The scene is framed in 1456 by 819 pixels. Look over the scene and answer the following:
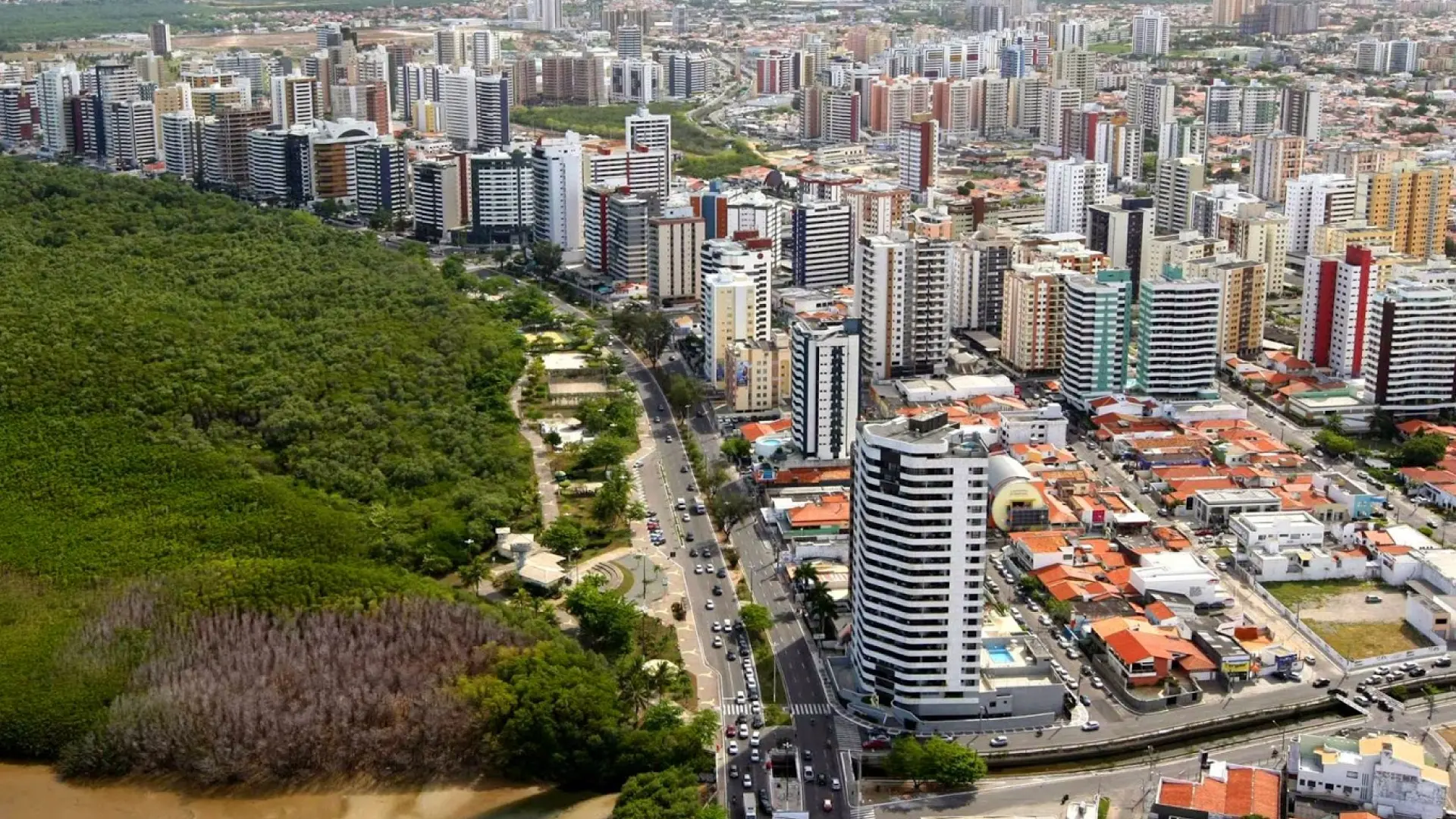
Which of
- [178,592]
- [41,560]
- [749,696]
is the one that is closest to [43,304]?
[41,560]

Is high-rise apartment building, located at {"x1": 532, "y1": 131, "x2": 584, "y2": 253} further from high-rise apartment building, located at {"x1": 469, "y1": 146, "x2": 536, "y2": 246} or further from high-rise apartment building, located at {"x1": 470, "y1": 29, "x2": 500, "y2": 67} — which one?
high-rise apartment building, located at {"x1": 470, "y1": 29, "x2": 500, "y2": 67}

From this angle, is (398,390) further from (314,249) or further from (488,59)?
(488,59)

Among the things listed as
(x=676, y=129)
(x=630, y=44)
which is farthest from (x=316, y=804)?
(x=630, y=44)

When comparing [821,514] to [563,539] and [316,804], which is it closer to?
[563,539]

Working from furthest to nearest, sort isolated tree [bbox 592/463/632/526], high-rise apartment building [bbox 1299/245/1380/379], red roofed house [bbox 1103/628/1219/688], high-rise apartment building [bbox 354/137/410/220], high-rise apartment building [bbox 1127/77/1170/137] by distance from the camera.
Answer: high-rise apartment building [bbox 1127/77/1170/137], high-rise apartment building [bbox 354/137/410/220], high-rise apartment building [bbox 1299/245/1380/379], isolated tree [bbox 592/463/632/526], red roofed house [bbox 1103/628/1219/688]

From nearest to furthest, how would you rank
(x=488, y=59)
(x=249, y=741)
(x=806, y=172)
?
(x=249, y=741) → (x=806, y=172) → (x=488, y=59)

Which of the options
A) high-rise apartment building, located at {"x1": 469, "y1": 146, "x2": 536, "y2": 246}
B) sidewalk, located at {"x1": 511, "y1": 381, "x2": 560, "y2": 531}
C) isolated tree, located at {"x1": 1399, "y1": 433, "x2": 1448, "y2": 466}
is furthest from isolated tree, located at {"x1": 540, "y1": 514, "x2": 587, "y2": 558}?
high-rise apartment building, located at {"x1": 469, "y1": 146, "x2": 536, "y2": 246}
